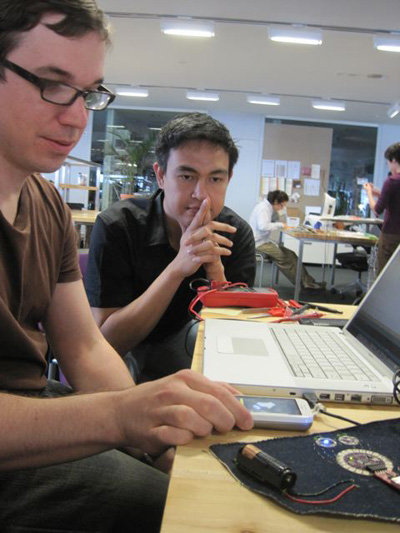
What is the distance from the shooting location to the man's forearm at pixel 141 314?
1422 mm

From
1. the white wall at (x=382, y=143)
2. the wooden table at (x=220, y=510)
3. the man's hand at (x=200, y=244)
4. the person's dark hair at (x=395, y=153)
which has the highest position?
the white wall at (x=382, y=143)

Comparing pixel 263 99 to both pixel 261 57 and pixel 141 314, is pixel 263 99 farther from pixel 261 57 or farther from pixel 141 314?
pixel 141 314

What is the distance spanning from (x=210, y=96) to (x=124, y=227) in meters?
7.04

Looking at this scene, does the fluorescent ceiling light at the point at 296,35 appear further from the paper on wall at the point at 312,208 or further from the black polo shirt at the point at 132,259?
the paper on wall at the point at 312,208

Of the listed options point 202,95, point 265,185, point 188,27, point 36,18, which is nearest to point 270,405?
point 36,18

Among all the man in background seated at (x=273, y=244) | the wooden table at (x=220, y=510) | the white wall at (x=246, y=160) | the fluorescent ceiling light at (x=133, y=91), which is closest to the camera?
the wooden table at (x=220, y=510)

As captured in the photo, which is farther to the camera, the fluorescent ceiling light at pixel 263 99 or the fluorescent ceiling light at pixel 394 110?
the fluorescent ceiling light at pixel 263 99

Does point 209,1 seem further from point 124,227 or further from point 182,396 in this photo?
point 182,396

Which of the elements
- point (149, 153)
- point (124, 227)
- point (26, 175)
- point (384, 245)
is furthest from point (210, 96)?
point (26, 175)

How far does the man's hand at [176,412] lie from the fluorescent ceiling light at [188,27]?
5.09m

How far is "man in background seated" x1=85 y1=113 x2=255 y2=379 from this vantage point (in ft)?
4.99

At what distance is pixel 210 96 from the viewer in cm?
813

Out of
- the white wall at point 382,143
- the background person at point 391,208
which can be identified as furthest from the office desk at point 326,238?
the white wall at point 382,143

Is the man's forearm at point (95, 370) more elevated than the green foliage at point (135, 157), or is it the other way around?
the green foliage at point (135, 157)
